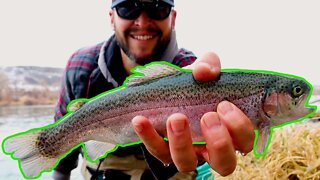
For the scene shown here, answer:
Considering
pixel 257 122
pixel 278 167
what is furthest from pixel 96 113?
pixel 278 167

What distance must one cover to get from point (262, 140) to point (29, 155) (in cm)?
148

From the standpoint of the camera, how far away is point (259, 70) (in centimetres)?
212

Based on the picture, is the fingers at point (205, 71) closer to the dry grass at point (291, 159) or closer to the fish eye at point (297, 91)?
the fish eye at point (297, 91)

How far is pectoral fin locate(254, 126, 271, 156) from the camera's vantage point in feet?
6.91

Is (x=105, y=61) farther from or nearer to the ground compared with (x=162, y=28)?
nearer to the ground

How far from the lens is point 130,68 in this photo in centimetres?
416

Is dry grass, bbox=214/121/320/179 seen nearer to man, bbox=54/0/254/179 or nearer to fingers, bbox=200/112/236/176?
man, bbox=54/0/254/179

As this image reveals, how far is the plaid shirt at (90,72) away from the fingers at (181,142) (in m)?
1.70

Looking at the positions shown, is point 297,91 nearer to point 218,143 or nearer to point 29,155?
point 218,143

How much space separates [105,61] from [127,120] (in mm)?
1851

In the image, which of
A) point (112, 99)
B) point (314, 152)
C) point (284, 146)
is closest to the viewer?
point (112, 99)

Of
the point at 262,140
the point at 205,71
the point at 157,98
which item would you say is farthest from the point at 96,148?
the point at 262,140

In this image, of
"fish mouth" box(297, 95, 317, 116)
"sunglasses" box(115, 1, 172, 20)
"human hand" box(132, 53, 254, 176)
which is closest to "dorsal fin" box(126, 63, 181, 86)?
"human hand" box(132, 53, 254, 176)

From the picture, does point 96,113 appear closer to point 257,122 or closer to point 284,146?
point 257,122
